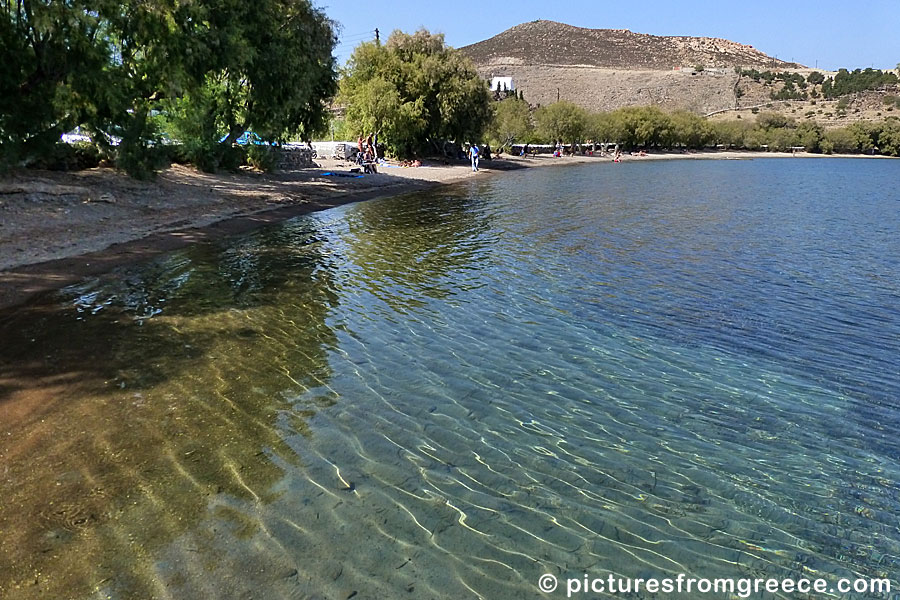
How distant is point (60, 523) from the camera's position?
468cm

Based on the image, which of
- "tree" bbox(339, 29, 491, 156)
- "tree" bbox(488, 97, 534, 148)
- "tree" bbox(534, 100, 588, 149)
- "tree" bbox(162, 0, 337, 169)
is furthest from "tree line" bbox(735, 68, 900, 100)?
"tree" bbox(162, 0, 337, 169)

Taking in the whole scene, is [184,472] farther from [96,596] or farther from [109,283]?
[109,283]

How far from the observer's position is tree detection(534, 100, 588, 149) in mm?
86812

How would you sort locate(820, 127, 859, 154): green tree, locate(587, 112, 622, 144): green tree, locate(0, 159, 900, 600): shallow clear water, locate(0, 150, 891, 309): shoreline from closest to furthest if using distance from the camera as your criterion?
locate(0, 159, 900, 600): shallow clear water
locate(0, 150, 891, 309): shoreline
locate(587, 112, 622, 144): green tree
locate(820, 127, 859, 154): green tree

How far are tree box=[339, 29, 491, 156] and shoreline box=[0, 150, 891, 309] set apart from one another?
53.7 ft

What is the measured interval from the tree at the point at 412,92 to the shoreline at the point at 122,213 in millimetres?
16380

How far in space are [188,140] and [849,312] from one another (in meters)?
26.2

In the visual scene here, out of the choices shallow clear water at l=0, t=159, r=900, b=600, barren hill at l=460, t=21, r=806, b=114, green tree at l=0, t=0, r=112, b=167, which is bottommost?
shallow clear water at l=0, t=159, r=900, b=600

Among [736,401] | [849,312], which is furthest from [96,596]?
[849,312]

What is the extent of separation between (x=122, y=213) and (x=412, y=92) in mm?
35061

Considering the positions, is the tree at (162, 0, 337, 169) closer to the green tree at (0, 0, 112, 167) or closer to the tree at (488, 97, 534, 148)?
the green tree at (0, 0, 112, 167)

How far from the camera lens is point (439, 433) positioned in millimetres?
6371

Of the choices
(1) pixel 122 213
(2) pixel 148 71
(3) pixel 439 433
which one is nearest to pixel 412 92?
(2) pixel 148 71

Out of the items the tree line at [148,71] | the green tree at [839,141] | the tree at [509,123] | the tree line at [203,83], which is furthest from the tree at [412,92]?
the green tree at [839,141]
